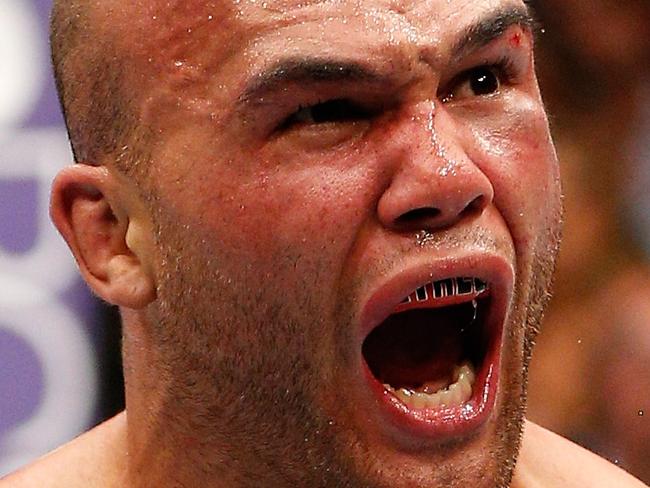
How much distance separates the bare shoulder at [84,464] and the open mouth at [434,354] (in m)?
0.36

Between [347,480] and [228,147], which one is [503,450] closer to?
[347,480]

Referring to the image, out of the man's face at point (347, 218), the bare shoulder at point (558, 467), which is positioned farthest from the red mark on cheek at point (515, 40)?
the bare shoulder at point (558, 467)

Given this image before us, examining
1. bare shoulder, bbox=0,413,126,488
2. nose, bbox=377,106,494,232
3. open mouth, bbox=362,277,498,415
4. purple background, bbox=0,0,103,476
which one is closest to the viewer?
nose, bbox=377,106,494,232

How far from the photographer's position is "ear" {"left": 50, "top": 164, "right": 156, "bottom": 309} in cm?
97

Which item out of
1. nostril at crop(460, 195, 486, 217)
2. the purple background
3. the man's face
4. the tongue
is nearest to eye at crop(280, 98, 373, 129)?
the man's face

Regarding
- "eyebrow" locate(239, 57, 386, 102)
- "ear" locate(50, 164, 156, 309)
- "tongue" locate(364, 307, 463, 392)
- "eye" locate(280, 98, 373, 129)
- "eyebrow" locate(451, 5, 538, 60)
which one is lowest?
"tongue" locate(364, 307, 463, 392)

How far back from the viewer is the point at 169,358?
3.25 feet

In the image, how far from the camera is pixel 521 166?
35.4 inches

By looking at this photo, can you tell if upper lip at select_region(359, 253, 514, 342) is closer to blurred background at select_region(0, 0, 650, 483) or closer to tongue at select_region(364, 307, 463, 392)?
tongue at select_region(364, 307, 463, 392)

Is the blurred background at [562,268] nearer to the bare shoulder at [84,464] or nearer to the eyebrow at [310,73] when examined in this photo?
the bare shoulder at [84,464]

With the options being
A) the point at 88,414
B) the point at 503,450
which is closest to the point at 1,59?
the point at 88,414

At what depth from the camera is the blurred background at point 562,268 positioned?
160 centimetres

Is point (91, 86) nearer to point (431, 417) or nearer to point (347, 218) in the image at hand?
point (347, 218)

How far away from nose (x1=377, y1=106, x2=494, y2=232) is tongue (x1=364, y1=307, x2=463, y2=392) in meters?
0.17
